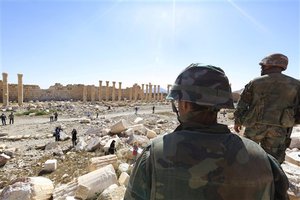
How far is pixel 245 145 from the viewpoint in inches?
51.4

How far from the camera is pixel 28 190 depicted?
4.54 metres

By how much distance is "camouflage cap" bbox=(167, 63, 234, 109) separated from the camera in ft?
4.44

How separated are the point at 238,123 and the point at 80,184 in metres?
2.96

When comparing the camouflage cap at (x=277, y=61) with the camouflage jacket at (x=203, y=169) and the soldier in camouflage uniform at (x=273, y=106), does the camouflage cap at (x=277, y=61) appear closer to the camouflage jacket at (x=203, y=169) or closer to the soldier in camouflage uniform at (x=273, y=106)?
the soldier in camouflage uniform at (x=273, y=106)

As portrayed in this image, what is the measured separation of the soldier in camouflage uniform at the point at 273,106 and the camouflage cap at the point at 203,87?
182 centimetres

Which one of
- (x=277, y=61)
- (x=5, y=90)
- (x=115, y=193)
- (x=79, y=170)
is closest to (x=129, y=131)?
(x=79, y=170)

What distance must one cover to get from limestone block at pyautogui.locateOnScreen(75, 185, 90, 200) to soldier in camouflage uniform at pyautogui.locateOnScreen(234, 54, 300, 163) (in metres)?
2.95

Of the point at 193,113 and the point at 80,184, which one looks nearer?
the point at 193,113

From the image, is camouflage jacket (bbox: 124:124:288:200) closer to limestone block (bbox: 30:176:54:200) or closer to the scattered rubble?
the scattered rubble

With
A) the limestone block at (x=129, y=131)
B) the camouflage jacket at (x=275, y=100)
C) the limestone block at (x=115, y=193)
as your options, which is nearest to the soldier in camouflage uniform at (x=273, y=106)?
the camouflage jacket at (x=275, y=100)

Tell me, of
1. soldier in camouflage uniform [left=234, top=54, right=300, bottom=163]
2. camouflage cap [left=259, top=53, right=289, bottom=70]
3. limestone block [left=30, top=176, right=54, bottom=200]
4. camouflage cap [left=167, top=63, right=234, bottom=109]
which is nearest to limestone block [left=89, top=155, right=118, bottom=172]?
limestone block [left=30, top=176, right=54, bottom=200]

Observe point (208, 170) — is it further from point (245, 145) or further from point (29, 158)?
point (29, 158)

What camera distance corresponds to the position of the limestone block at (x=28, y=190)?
4.50 m

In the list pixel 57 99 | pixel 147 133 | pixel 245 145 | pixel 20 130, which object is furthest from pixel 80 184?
pixel 57 99
